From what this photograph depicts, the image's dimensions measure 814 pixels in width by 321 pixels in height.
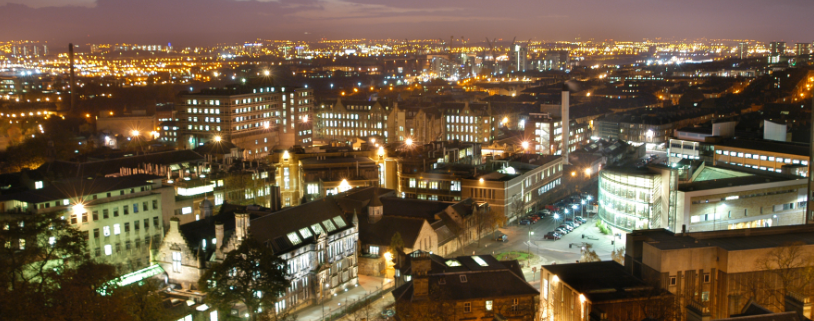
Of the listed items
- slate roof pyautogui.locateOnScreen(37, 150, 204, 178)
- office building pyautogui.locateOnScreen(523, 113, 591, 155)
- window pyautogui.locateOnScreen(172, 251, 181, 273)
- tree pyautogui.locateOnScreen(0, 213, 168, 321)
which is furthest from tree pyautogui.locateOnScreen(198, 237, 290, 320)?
office building pyautogui.locateOnScreen(523, 113, 591, 155)

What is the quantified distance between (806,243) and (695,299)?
542cm

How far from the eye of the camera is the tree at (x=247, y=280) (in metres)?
26.7

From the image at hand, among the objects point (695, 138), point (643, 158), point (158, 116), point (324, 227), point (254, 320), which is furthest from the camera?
point (158, 116)

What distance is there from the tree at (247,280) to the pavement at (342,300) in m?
3.68

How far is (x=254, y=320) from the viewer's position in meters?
26.9

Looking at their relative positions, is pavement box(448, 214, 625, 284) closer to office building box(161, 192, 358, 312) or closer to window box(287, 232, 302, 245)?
office building box(161, 192, 358, 312)

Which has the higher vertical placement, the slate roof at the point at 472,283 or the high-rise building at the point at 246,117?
the high-rise building at the point at 246,117

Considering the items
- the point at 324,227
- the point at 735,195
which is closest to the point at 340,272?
the point at 324,227

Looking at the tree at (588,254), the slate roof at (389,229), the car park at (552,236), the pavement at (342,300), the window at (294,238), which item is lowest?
the pavement at (342,300)

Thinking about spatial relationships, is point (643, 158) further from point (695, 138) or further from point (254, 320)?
point (254, 320)

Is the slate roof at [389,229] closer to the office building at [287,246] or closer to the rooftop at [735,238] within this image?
the office building at [287,246]

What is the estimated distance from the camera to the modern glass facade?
43.0 metres

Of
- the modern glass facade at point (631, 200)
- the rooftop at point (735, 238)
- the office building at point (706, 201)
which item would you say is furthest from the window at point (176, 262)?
the office building at point (706, 201)

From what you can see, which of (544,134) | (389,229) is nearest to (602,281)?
(389,229)
